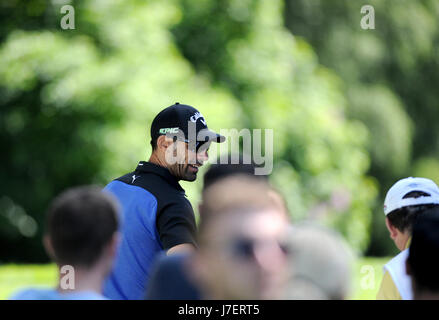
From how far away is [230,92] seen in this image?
48.3 feet

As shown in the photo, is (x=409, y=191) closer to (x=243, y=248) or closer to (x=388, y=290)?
(x=388, y=290)

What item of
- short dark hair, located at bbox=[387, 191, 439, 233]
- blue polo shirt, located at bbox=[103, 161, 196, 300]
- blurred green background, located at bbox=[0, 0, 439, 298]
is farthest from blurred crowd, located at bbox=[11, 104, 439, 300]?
blurred green background, located at bbox=[0, 0, 439, 298]

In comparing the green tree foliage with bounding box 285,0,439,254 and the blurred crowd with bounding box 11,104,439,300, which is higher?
the green tree foliage with bounding box 285,0,439,254

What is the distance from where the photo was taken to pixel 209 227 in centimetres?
190

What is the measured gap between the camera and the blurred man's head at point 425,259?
2158mm

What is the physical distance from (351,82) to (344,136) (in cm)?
361

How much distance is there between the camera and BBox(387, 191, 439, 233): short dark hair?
2.85 m

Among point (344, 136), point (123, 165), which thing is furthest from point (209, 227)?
point (344, 136)

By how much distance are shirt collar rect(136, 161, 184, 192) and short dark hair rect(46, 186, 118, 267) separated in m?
0.91

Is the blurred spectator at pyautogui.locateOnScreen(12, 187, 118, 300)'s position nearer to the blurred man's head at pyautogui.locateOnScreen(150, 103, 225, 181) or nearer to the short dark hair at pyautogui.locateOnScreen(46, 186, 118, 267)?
the short dark hair at pyautogui.locateOnScreen(46, 186, 118, 267)

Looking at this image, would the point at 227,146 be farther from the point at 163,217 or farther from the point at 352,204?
the point at 163,217

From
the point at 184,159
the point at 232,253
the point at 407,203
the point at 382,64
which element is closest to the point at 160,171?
the point at 184,159

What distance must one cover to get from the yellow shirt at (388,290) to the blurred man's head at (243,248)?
0.82m

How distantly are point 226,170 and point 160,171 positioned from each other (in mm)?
453
